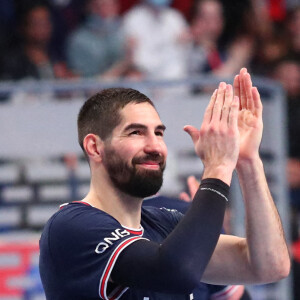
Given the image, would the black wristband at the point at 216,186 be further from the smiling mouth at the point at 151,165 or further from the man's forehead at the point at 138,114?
the man's forehead at the point at 138,114

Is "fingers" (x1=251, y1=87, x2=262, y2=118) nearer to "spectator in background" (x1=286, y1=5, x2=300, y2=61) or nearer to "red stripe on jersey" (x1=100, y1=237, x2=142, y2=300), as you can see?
"red stripe on jersey" (x1=100, y1=237, x2=142, y2=300)

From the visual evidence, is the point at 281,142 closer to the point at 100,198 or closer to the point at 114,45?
the point at 114,45

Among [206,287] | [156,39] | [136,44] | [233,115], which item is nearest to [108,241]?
[233,115]

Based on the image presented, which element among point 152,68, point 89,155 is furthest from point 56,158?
point 89,155

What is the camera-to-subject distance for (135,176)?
3225 mm

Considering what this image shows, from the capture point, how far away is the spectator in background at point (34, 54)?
7688mm

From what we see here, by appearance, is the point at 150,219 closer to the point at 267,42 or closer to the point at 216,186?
the point at 216,186

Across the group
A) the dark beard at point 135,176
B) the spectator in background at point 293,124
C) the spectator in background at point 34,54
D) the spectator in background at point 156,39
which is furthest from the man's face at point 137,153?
the spectator in background at point 156,39

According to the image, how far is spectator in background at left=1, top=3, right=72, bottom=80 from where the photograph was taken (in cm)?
769

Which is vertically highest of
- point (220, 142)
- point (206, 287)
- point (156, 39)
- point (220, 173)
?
point (156, 39)

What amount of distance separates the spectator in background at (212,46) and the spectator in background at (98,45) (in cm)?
78

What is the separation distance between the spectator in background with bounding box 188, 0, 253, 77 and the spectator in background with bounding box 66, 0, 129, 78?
2.55ft

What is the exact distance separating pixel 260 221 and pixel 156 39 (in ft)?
17.3

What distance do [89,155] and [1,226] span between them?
3.51m
